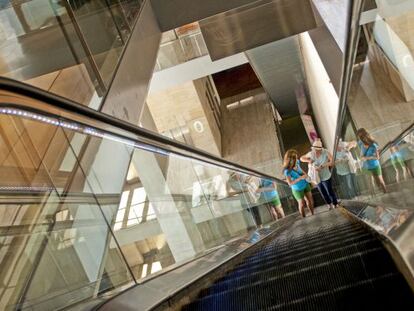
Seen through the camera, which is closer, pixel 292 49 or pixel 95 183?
pixel 95 183

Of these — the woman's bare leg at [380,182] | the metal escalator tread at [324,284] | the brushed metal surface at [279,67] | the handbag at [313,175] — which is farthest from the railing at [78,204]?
the brushed metal surface at [279,67]

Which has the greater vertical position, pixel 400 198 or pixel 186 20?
pixel 186 20

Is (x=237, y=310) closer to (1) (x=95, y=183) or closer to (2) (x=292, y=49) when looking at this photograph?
(1) (x=95, y=183)

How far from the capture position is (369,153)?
5.11 metres

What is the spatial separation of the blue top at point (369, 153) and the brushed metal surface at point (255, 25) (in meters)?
6.72

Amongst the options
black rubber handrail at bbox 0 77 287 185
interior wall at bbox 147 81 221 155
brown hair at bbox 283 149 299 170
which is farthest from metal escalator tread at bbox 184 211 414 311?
interior wall at bbox 147 81 221 155

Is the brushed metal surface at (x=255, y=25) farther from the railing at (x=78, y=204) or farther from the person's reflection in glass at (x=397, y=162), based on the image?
the person's reflection in glass at (x=397, y=162)

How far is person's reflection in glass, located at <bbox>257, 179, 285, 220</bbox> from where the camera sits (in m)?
10.2

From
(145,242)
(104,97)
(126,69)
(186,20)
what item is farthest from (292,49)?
(145,242)

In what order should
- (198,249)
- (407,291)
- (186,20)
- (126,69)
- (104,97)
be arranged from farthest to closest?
1. (186,20)
2. (126,69)
3. (104,97)
4. (198,249)
5. (407,291)

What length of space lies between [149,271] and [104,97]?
2866 mm

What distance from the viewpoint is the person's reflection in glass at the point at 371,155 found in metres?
4.80

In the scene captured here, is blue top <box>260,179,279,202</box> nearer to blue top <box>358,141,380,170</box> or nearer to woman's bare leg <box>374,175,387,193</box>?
blue top <box>358,141,380,170</box>

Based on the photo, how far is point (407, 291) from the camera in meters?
2.03
